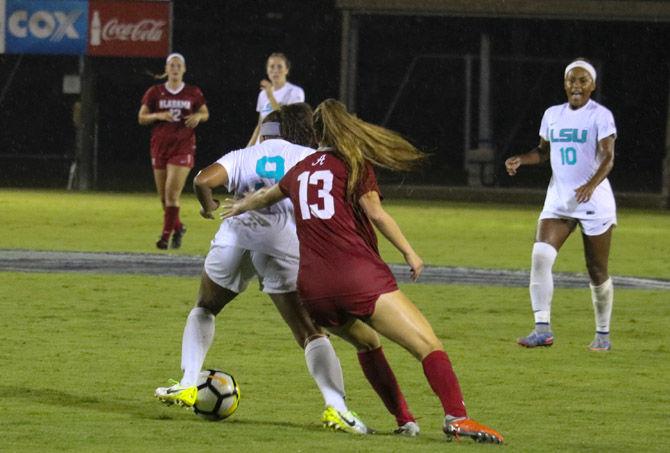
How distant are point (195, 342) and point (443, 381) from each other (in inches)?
70.2

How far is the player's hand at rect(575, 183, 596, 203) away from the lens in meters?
11.9

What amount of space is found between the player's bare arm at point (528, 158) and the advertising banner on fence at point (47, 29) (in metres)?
21.5

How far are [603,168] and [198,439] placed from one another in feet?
16.0

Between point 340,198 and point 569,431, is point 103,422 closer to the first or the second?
point 340,198

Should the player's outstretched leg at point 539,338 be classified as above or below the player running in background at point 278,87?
below

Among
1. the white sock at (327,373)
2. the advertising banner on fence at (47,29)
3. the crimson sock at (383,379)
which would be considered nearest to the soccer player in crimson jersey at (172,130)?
the white sock at (327,373)

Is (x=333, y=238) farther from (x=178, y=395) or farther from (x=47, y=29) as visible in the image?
(x=47, y=29)

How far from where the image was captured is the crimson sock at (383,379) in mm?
8281

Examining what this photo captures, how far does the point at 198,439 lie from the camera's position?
27.0 ft

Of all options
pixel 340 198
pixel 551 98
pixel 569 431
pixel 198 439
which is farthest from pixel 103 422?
pixel 551 98

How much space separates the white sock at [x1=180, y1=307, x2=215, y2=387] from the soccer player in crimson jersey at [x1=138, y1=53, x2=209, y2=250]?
10.4 m

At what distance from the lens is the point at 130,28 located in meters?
32.6

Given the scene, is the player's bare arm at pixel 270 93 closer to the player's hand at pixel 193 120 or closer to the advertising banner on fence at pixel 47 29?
the player's hand at pixel 193 120

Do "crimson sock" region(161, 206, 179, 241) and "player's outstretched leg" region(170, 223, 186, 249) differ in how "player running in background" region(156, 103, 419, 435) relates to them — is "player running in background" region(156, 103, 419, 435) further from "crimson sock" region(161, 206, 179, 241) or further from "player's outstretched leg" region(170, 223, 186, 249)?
"player's outstretched leg" region(170, 223, 186, 249)
